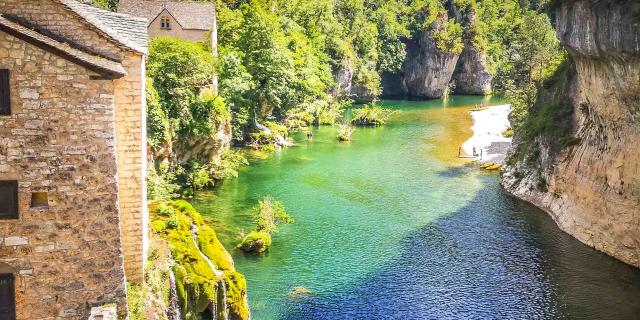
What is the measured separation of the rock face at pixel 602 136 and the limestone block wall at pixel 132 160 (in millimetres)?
19347

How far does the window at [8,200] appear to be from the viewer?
1200cm

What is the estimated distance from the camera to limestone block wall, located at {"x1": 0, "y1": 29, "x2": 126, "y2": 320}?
39.2 ft

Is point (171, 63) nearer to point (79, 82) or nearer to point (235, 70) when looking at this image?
point (235, 70)

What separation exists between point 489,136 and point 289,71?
21.5 m

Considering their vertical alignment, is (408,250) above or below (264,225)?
below

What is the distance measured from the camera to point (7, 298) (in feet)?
40.7

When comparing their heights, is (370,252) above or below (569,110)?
below

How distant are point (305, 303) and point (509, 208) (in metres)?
18.4

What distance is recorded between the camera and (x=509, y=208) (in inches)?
1519

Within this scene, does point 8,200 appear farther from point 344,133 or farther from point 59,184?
point 344,133

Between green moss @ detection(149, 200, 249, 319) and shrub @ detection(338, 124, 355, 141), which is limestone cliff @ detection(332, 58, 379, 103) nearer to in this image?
shrub @ detection(338, 124, 355, 141)

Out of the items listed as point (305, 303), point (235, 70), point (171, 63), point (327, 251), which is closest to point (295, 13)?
point (235, 70)

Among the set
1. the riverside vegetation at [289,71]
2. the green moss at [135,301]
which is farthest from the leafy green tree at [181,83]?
the green moss at [135,301]

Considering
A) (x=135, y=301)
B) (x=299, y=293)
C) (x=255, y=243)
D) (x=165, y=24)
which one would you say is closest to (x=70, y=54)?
(x=135, y=301)
